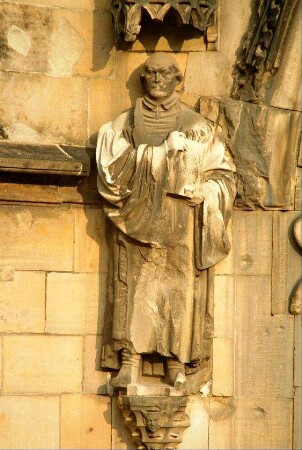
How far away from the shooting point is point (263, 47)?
37.9 feet

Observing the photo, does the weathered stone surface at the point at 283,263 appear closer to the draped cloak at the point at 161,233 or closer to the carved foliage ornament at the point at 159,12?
the draped cloak at the point at 161,233

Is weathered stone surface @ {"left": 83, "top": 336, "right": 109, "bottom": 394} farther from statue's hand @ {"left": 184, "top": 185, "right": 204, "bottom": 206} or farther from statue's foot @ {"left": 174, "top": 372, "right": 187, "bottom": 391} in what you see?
statue's hand @ {"left": 184, "top": 185, "right": 204, "bottom": 206}

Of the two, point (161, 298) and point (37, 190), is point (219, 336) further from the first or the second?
point (37, 190)

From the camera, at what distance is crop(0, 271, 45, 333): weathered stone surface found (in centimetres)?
1151

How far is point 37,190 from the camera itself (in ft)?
37.7

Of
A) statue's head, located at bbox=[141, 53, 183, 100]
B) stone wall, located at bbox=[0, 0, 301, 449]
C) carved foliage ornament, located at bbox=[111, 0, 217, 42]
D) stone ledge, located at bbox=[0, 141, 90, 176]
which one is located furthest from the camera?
stone wall, located at bbox=[0, 0, 301, 449]

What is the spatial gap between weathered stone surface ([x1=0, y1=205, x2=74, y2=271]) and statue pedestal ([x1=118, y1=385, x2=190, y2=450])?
2.81 ft

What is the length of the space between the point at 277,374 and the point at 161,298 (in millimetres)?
870

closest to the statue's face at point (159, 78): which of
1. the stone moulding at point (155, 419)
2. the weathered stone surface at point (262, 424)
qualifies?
the stone moulding at point (155, 419)

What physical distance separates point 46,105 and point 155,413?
6.19 feet

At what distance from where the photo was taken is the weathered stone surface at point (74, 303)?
11.6 meters

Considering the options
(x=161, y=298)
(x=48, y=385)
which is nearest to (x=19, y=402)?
(x=48, y=385)

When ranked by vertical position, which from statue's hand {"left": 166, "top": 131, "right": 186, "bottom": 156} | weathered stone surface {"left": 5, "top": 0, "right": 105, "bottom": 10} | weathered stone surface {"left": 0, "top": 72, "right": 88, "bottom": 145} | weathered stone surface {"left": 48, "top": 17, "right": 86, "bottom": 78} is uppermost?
weathered stone surface {"left": 5, "top": 0, "right": 105, "bottom": 10}

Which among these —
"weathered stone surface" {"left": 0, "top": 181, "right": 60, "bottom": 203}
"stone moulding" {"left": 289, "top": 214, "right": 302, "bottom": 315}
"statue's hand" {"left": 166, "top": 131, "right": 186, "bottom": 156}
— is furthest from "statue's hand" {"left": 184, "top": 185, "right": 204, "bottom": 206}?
"weathered stone surface" {"left": 0, "top": 181, "right": 60, "bottom": 203}
